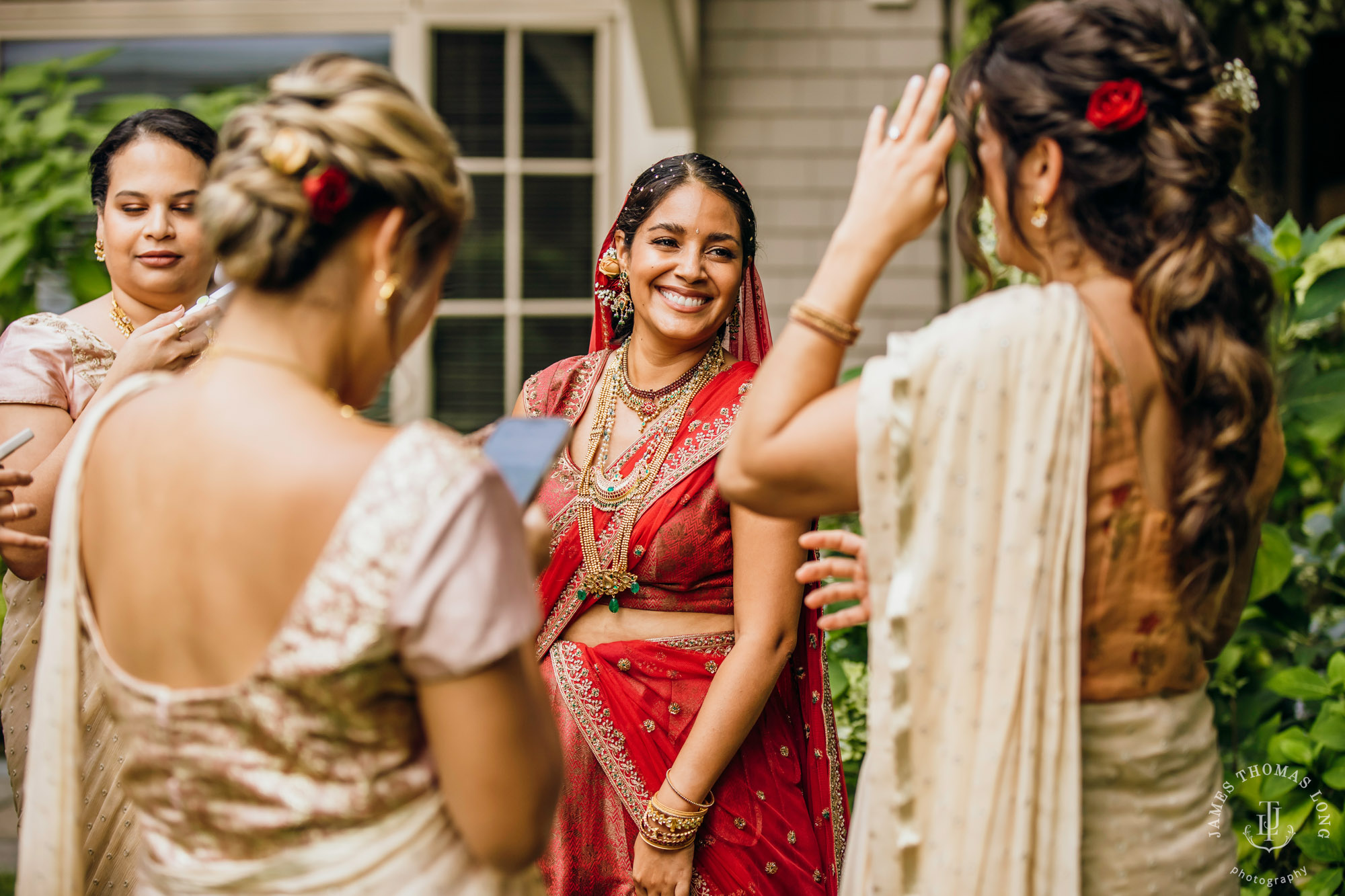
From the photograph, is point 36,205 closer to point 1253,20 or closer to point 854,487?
point 854,487

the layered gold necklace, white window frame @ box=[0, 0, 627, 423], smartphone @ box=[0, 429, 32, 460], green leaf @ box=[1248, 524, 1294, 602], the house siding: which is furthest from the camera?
white window frame @ box=[0, 0, 627, 423]

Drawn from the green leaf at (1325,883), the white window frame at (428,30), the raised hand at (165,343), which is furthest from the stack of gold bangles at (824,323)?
the white window frame at (428,30)

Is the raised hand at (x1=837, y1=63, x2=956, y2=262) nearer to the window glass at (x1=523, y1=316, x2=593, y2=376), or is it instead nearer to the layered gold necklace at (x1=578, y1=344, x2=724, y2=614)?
the layered gold necklace at (x1=578, y1=344, x2=724, y2=614)

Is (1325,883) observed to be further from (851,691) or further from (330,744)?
(330,744)

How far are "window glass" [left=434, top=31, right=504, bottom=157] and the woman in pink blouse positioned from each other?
9.77 ft

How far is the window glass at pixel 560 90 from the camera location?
511cm

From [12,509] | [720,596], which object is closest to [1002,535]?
[720,596]

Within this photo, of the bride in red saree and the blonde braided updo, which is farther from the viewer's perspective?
the bride in red saree

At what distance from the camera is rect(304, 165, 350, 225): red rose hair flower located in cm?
115

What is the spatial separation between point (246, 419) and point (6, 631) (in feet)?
4.58

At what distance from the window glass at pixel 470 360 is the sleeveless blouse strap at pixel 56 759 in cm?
384

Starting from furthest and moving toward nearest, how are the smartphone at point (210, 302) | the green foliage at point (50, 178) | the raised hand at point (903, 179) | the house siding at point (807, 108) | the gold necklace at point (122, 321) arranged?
the house siding at point (807, 108)
the green foliage at point (50, 178)
the gold necklace at point (122, 321)
the smartphone at point (210, 302)
the raised hand at point (903, 179)

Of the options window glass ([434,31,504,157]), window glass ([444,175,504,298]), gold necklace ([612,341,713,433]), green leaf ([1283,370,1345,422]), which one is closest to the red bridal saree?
gold necklace ([612,341,713,433])

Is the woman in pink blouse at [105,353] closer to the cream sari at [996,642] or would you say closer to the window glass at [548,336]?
the cream sari at [996,642]
